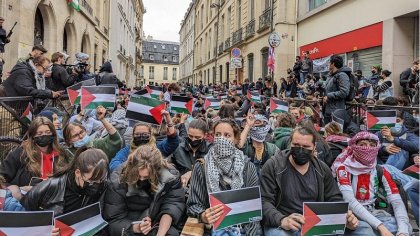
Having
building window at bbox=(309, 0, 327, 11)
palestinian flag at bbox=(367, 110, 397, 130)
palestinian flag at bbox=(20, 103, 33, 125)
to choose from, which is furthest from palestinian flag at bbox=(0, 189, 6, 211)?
building window at bbox=(309, 0, 327, 11)

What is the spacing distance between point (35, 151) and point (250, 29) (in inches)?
858

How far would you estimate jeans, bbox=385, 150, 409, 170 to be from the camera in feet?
16.2

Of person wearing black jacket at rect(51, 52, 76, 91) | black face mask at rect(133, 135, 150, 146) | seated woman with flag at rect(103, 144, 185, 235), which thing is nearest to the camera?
seated woman with flag at rect(103, 144, 185, 235)

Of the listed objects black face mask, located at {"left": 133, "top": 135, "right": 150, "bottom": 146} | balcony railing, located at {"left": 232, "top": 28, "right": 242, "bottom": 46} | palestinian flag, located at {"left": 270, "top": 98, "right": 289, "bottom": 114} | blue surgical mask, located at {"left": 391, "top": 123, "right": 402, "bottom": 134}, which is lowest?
black face mask, located at {"left": 133, "top": 135, "right": 150, "bottom": 146}

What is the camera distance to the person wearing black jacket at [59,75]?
24.1ft

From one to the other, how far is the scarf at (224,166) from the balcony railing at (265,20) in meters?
17.3

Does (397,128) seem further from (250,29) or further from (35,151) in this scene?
(250,29)

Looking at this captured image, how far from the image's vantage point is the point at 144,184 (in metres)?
3.40

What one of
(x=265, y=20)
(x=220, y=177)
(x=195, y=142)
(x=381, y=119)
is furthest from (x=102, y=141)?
(x=265, y=20)

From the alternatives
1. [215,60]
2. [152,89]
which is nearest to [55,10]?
[152,89]

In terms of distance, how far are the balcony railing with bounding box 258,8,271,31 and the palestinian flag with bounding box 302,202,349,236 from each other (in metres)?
17.8

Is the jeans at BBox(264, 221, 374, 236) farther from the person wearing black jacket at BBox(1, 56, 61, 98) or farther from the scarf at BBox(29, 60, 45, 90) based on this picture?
the scarf at BBox(29, 60, 45, 90)

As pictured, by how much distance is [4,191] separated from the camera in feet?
10.3

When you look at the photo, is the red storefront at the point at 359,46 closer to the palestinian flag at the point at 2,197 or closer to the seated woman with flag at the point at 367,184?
the seated woman with flag at the point at 367,184
